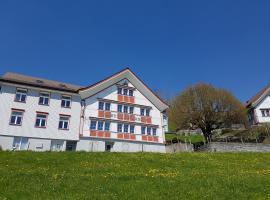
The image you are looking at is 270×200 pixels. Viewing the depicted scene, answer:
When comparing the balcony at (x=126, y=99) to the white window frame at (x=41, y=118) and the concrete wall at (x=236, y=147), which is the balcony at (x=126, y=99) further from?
the concrete wall at (x=236, y=147)

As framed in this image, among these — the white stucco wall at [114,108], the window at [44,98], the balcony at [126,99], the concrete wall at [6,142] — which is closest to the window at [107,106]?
the white stucco wall at [114,108]

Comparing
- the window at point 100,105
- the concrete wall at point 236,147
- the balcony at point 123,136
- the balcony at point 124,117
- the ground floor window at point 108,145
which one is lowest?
the concrete wall at point 236,147

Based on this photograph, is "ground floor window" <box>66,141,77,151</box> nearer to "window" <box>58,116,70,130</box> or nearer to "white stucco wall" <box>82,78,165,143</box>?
"white stucco wall" <box>82,78,165,143</box>

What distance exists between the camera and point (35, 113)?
42844 millimetres

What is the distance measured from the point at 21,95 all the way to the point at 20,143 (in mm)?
7092

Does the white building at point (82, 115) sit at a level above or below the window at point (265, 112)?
below

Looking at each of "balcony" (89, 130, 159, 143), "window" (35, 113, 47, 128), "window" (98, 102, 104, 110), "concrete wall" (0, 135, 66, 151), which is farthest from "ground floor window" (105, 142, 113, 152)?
"window" (35, 113, 47, 128)

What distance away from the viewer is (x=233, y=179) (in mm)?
16859

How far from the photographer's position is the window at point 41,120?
42.8m

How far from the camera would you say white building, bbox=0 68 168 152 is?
41406mm

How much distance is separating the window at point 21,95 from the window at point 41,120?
3.19m

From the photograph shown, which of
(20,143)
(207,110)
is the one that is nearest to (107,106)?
(20,143)

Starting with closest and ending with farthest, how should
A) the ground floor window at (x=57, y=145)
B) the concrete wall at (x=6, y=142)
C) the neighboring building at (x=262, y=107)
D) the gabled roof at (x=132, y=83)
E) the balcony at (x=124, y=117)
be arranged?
the concrete wall at (x=6, y=142) < the ground floor window at (x=57, y=145) < the gabled roof at (x=132, y=83) < the balcony at (x=124, y=117) < the neighboring building at (x=262, y=107)

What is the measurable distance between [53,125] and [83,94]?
7.03m
